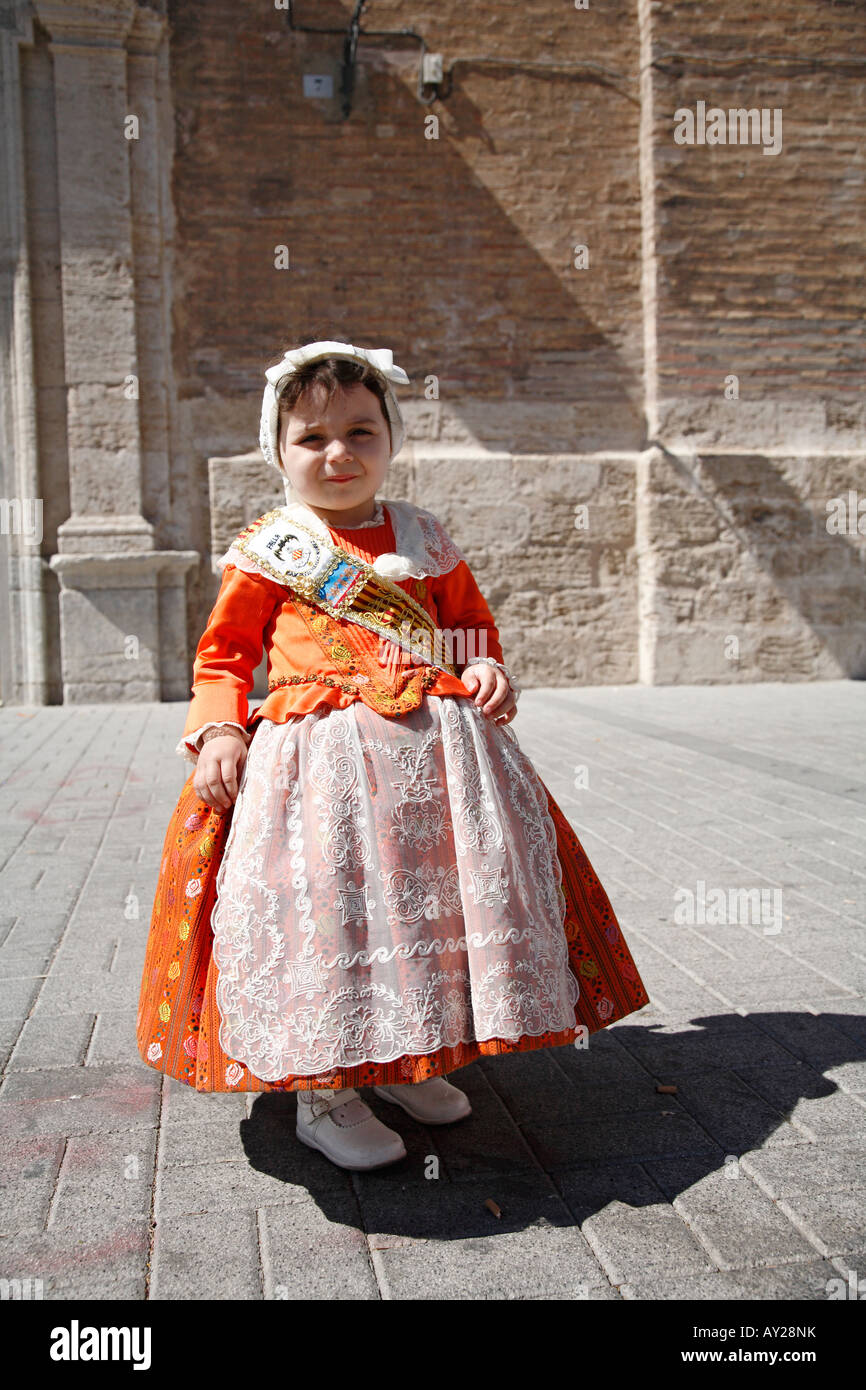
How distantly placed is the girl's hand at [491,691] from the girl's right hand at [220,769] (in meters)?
0.44

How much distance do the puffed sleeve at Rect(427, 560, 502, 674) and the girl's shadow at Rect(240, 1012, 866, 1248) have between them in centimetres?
90

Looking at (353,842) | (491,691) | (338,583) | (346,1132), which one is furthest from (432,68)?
(346,1132)

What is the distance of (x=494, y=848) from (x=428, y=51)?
9112 millimetres

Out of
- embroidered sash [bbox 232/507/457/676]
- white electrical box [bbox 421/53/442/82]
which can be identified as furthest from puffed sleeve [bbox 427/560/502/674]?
white electrical box [bbox 421/53/442/82]

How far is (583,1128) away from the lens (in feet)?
6.78

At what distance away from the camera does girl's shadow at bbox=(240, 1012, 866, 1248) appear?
1803 mm

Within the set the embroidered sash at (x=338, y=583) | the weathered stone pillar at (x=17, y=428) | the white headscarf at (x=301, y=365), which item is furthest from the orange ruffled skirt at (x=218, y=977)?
the weathered stone pillar at (x=17, y=428)

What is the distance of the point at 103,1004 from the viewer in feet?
8.81

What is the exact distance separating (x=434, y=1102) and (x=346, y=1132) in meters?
0.23

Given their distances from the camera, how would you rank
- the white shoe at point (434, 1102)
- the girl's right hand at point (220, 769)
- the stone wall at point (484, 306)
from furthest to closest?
the stone wall at point (484, 306)
the white shoe at point (434, 1102)
the girl's right hand at point (220, 769)

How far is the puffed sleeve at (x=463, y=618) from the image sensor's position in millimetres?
2170

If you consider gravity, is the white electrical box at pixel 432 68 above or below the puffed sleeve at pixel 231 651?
above

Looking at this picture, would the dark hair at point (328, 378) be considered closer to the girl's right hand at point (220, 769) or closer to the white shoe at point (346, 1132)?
the girl's right hand at point (220, 769)

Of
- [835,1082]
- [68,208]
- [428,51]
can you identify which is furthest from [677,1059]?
[428,51]
